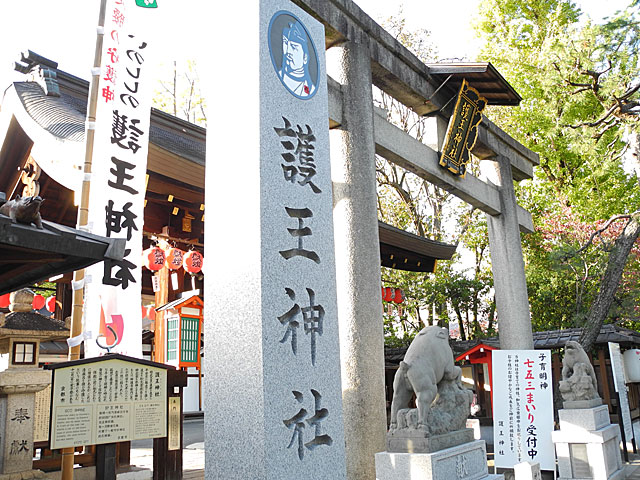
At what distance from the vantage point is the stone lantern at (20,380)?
4.98 m

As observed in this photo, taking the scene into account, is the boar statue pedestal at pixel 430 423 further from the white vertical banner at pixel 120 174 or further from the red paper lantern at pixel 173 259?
the red paper lantern at pixel 173 259

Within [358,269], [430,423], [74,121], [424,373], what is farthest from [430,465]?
[74,121]

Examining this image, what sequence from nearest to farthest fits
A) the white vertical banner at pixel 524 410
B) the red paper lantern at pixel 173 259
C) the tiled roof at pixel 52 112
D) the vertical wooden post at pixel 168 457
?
the vertical wooden post at pixel 168 457 → the tiled roof at pixel 52 112 → the white vertical banner at pixel 524 410 → the red paper lantern at pixel 173 259

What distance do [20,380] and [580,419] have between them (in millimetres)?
7054

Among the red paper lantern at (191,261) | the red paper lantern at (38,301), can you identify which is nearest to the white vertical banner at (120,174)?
the red paper lantern at (191,261)

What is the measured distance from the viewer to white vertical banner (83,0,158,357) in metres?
4.78

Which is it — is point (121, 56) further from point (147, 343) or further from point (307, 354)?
point (147, 343)

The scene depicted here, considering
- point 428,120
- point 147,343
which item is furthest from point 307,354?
point 147,343

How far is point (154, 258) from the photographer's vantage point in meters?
7.11

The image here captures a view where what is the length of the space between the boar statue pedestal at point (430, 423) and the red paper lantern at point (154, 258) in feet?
12.5

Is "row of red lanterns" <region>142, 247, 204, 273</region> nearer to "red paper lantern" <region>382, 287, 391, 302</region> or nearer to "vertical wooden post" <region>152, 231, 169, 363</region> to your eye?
"vertical wooden post" <region>152, 231, 169, 363</region>

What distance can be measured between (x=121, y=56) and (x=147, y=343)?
473 inches

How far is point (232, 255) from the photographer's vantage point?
3.36 m

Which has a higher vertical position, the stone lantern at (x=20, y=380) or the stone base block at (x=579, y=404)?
the stone lantern at (x=20, y=380)
